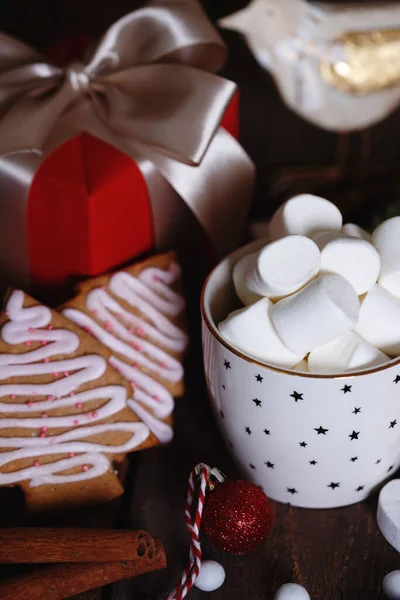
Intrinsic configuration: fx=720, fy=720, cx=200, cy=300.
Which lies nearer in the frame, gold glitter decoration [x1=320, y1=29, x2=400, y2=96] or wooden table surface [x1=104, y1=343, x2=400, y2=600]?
wooden table surface [x1=104, y1=343, x2=400, y2=600]

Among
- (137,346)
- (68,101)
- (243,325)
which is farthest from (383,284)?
(68,101)

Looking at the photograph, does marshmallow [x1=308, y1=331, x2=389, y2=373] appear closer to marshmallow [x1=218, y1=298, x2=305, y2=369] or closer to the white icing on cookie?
marshmallow [x1=218, y1=298, x2=305, y2=369]

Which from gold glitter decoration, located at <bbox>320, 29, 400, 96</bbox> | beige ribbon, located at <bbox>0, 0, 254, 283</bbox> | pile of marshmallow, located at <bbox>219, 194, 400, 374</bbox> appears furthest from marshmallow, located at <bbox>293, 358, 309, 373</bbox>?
gold glitter decoration, located at <bbox>320, 29, 400, 96</bbox>

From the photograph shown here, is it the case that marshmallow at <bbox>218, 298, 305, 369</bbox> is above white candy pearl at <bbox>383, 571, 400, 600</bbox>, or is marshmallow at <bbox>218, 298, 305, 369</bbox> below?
above

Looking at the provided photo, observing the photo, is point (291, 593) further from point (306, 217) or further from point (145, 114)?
point (145, 114)

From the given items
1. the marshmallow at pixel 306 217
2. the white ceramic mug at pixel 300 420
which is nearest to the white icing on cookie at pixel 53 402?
the white ceramic mug at pixel 300 420

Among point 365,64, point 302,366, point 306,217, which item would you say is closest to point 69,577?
point 302,366
